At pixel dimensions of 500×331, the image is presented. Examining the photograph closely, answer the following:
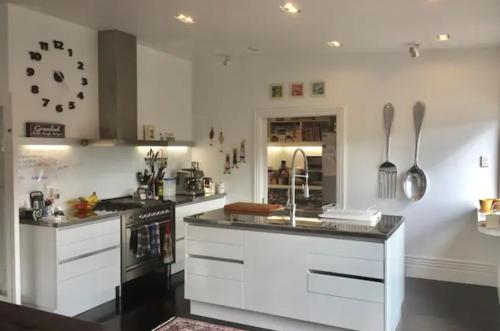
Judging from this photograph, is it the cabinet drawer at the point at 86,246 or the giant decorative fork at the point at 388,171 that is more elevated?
the giant decorative fork at the point at 388,171

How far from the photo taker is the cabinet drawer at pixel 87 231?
3.80 m

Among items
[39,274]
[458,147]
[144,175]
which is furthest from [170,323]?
[458,147]

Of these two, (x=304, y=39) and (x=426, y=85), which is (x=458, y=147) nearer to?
(x=426, y=85)

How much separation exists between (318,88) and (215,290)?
2.97 metres

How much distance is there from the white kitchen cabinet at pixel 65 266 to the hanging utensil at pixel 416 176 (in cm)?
331

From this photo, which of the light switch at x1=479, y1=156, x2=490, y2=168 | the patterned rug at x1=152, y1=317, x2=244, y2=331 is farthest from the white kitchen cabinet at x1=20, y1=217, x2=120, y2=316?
the light switch at x1=479, y1=156, x2=490, y2=168

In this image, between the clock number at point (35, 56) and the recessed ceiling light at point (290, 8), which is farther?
the clock number at point (35, 56)

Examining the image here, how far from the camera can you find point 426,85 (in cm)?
528

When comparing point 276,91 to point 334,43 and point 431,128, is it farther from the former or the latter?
point 431,128

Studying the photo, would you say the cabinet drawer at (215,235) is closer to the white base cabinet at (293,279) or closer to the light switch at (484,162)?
the white base cabinet at (293,279)

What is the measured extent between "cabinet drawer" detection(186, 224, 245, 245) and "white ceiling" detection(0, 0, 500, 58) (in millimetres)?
1818

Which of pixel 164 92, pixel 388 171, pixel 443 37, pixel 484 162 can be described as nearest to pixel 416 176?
pixel 388 171

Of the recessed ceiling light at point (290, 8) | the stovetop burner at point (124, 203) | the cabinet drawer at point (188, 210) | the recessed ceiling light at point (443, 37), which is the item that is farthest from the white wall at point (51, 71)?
the recessed ceiling light at point (443, 37)

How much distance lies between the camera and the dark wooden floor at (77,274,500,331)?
3.89m
